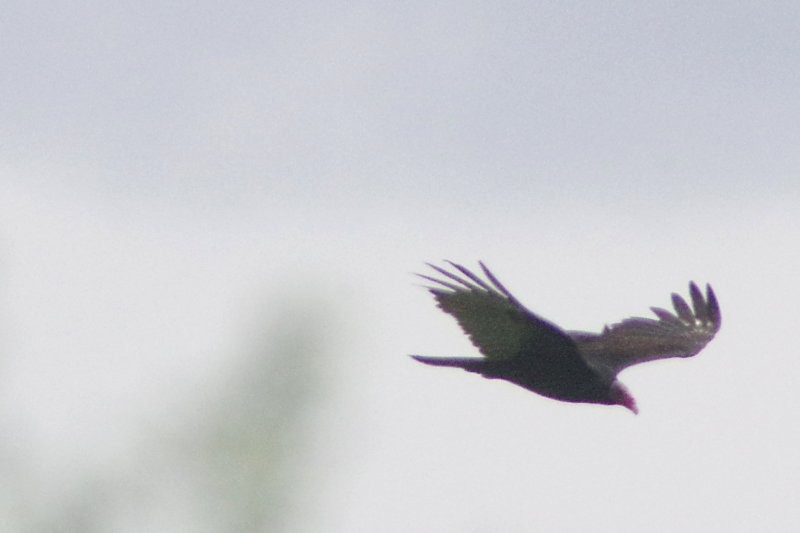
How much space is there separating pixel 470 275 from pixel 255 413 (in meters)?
11.1

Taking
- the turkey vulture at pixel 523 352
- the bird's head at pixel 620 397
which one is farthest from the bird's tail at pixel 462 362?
the bird's head at pixel 620 397

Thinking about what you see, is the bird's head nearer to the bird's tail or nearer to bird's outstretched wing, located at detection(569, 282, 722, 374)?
bird's outstretched wing, located at detection(569, 282, 722, 374)

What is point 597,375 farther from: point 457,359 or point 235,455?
point 235,455

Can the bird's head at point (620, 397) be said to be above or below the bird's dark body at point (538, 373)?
above

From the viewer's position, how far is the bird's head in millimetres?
10946

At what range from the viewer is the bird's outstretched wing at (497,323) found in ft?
32.1

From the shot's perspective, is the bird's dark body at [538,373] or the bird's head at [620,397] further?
the bird's head at [620,397]

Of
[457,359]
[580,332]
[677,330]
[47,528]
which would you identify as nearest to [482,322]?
[457,359]

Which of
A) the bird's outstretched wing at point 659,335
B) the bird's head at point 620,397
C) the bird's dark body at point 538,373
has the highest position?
the bird's outstretched wing at point 659,335

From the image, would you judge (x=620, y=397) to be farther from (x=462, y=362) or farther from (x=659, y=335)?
(x=659, y=335)

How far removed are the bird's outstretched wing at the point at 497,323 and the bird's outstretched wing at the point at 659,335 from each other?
42.0 inches

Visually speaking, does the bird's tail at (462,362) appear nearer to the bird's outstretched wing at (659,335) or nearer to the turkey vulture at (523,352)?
the turkey vulture at (523,352)

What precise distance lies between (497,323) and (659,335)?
321 cm

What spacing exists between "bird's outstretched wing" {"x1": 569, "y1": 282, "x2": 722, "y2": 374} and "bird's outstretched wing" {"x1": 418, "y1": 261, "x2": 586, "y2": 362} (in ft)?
3.50
